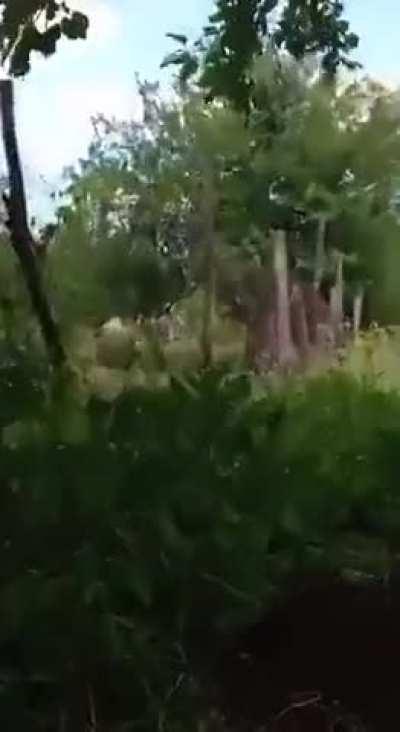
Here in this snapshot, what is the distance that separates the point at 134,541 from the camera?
3.25ft

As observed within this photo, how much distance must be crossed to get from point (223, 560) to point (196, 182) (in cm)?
84

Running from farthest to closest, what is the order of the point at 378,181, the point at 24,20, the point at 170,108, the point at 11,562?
the point at 378,181 < the point at 170,108 < the point at 24,20 < the point at 11,562

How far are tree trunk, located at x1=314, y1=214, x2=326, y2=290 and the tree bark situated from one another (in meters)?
0.63

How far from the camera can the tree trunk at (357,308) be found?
169cm

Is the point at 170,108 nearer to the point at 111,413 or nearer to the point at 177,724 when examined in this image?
the point at 111,413

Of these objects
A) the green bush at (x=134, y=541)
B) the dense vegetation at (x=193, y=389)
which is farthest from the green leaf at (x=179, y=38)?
the green bush at (x=134, y=541)

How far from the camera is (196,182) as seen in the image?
1.75m

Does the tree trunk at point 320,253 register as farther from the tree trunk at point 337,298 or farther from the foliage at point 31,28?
the foliage at point 31,28

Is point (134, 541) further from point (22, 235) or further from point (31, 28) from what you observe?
point (31, 28)

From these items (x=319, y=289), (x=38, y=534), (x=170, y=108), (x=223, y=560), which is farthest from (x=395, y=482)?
(x=170, y=108)

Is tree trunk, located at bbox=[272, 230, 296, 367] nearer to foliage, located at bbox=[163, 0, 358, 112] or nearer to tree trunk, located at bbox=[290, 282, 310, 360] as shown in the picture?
tree trunk, located at bbox=[290, 282, 310, 360]

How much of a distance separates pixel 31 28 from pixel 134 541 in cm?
56

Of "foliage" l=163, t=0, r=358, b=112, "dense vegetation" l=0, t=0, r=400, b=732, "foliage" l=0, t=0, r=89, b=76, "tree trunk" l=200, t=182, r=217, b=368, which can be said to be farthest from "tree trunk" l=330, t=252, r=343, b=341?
"foliage" l=0, t=0, r=89, b=76

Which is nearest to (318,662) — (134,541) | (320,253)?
(134,541)
